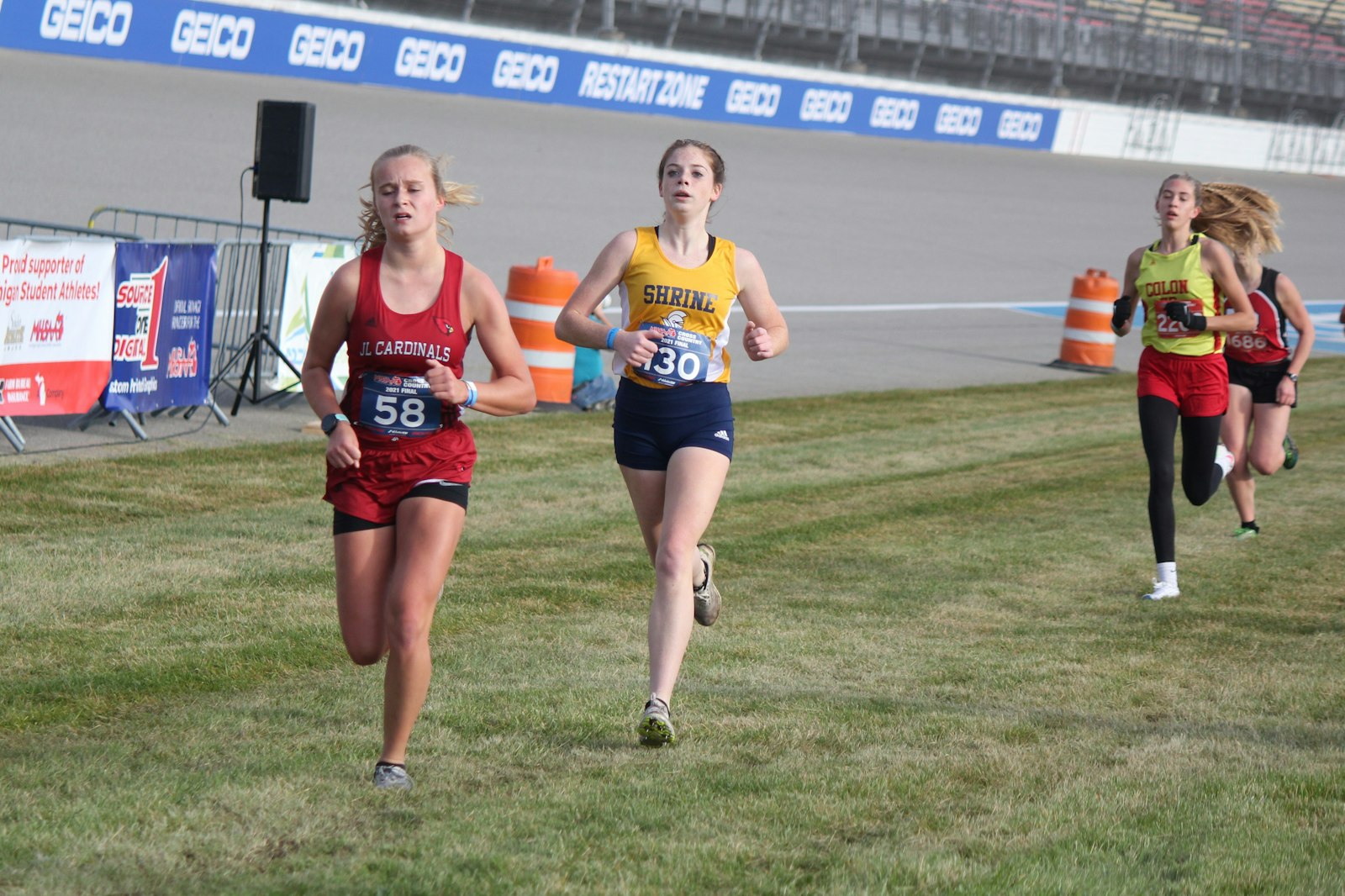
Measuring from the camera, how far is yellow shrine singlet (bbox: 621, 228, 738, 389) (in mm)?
5723

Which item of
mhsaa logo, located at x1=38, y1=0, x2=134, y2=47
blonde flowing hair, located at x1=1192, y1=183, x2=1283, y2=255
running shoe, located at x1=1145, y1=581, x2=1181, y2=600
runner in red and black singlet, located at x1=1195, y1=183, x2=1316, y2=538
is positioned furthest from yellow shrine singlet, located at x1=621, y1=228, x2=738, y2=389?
mhsaa logo, located at x1=38, y1=0, x2=134, y2=47

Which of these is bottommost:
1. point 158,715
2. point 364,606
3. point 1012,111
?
point 158,715

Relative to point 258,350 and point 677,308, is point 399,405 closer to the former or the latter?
point 677,308

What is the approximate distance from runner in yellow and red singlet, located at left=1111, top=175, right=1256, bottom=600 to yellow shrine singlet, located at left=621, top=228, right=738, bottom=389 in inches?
134

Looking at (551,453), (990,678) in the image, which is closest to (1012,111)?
(551,453)

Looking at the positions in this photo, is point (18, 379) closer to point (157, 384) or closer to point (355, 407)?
point (157, 384)

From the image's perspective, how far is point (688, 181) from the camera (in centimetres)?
570

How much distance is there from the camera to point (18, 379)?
1047 centimetres

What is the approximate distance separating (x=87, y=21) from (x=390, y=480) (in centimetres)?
2761

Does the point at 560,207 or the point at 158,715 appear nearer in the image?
the point at 158,715

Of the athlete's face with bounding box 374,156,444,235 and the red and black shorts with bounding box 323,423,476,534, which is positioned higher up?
the athlete's face with bounding box 374,156,444,235

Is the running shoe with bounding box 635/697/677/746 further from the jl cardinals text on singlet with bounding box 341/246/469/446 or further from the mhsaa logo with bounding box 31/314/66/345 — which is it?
the mhsaa logo with bounding box 31/314/66/345

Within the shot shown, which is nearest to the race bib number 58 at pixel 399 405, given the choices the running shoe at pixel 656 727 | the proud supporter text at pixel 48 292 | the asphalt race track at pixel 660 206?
the running shoe at pixel 656 727

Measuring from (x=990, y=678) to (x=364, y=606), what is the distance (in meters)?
3.01
